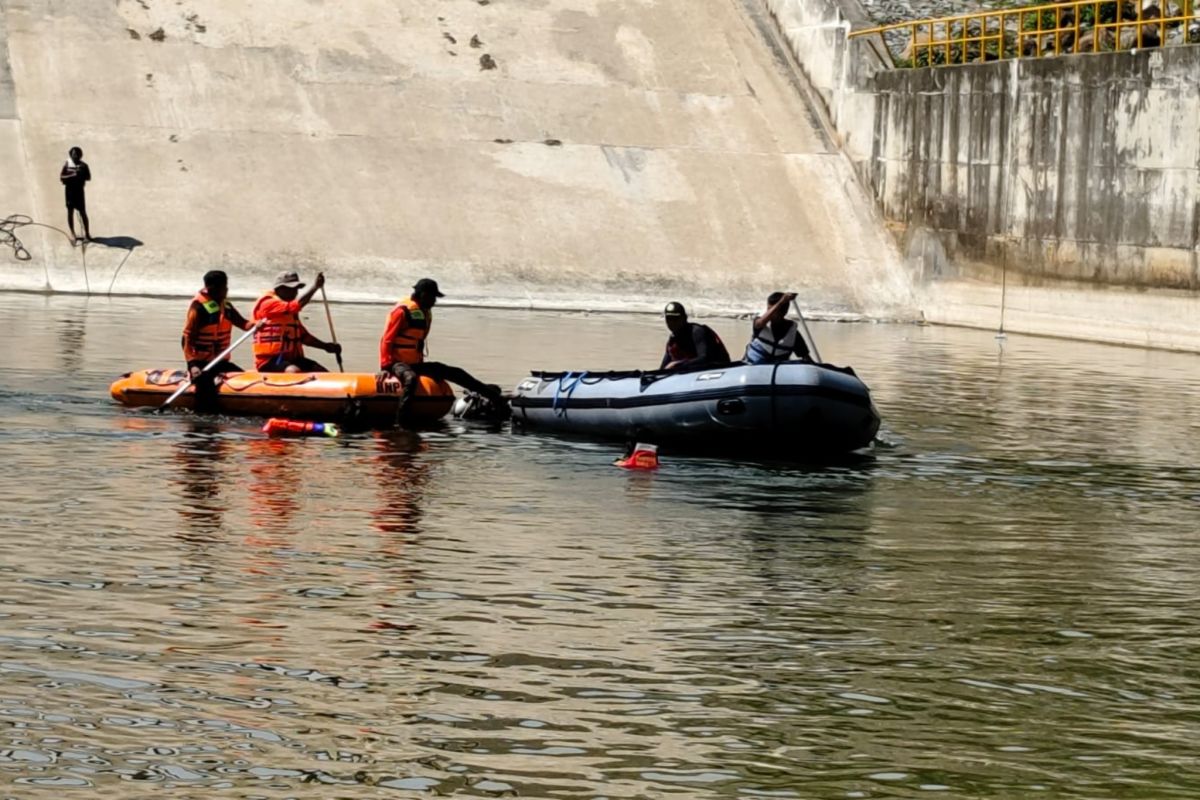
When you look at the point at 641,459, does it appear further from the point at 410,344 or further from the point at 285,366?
the point at 285,366

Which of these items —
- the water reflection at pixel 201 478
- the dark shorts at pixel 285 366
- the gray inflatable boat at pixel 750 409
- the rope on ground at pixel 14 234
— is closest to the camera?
the water reflection at pixel 201 478

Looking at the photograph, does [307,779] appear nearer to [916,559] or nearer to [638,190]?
[916,559]

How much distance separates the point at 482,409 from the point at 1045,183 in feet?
48.4

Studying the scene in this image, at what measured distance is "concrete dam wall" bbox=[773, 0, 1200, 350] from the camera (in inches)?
1115

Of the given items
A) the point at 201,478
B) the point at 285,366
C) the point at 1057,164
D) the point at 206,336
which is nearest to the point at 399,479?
the point at 201,478

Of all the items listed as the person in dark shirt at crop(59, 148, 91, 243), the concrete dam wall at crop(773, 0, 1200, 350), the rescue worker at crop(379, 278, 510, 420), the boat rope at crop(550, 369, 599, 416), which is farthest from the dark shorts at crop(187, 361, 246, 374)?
the concrete dam wall at crop(773, 0, 1200, 350)

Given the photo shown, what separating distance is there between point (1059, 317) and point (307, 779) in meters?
24.6

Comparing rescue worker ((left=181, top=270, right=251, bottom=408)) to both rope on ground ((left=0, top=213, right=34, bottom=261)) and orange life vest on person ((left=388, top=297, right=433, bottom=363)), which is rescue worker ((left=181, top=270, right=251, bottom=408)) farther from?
rope on ground ((left=0, top=213, right=34, bottom=261))

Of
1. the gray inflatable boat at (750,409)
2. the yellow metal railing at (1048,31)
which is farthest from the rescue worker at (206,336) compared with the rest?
the yellow metal railing at (1048,31)

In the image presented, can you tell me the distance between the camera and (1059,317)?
30.8 metres

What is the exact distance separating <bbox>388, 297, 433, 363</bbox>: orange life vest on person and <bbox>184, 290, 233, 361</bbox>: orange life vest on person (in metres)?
1.58

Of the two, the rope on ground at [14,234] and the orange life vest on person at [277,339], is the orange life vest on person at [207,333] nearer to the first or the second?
the orange life vest on person at [277,339]

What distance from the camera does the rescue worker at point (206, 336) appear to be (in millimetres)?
19047

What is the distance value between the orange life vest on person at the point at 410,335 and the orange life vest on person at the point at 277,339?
3.42ft
